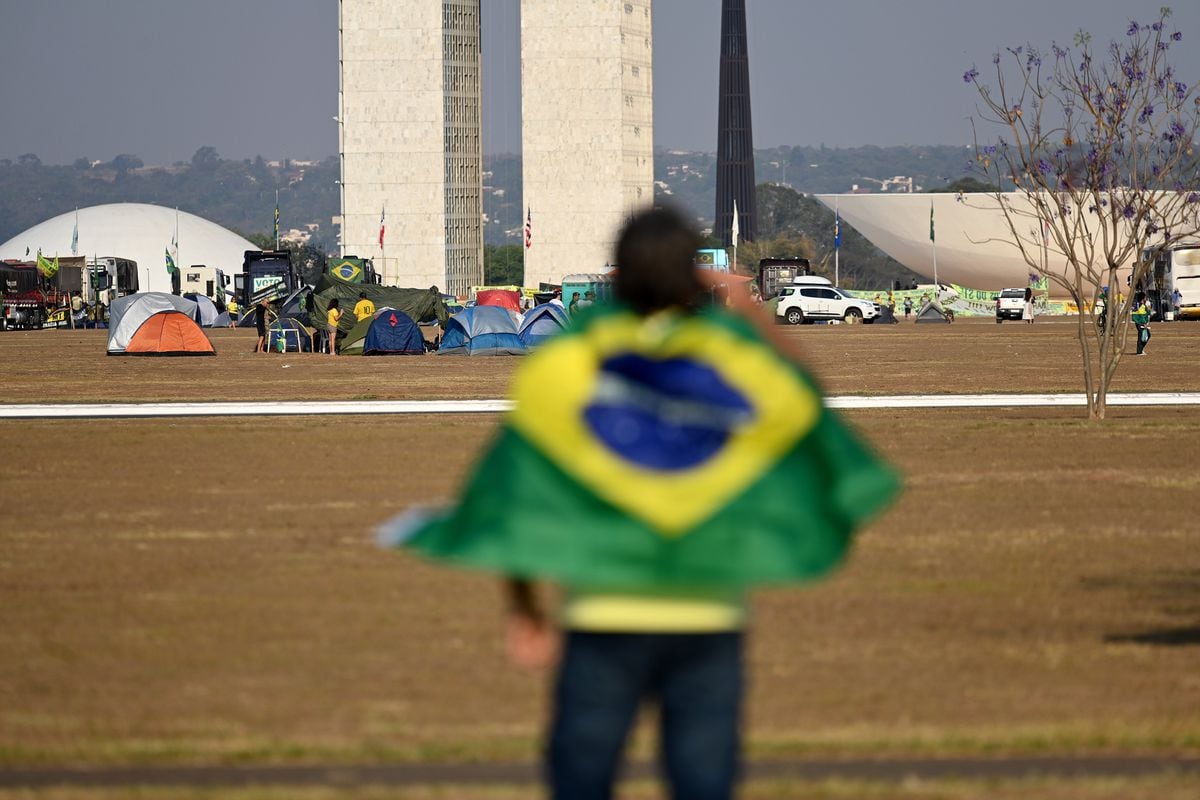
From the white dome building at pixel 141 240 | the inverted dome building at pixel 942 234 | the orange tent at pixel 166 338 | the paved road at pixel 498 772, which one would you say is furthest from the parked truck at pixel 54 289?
the white dome building at pixel 141 240

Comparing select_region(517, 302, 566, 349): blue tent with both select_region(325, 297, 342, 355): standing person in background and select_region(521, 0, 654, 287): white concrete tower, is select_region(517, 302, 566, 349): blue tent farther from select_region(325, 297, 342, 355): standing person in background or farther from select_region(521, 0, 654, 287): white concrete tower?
select_region(521, 0, 654, 287): white concrete tower

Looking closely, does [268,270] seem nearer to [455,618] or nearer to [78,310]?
[78,310]

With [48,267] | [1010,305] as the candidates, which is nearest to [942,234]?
[1010,305]

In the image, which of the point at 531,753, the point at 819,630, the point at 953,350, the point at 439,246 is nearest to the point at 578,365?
the point at 531,753

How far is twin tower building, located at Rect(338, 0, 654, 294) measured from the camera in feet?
473

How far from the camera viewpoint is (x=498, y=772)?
667 centimetres

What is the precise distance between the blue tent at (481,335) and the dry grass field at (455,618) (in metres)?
23.5

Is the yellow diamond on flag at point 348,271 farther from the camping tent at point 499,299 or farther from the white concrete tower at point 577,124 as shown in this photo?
the white concrete tower at point 577,124

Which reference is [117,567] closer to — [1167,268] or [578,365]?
[578,365]

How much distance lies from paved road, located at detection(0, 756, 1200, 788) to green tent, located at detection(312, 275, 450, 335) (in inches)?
1526

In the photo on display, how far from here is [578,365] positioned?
4.23m

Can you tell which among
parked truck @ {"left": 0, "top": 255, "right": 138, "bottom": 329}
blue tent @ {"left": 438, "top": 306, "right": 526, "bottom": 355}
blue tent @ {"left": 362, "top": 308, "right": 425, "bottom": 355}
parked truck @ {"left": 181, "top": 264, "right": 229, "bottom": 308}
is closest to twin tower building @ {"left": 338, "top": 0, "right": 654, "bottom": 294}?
parked truck @ {"left": 181, "top": 264, "right": 229, "bottom": 308}

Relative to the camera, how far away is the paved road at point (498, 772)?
6586mm

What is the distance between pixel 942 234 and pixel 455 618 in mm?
129716
